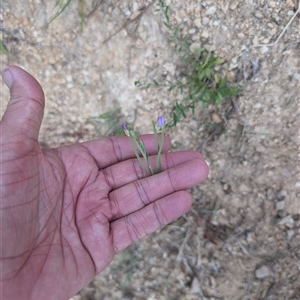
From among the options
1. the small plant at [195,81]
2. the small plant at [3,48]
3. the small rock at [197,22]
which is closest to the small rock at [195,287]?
the small plant at [195,81]

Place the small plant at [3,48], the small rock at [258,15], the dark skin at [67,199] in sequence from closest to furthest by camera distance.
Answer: the dark skin at [67,199] < the small rock at [258,15] < the small plant at [3,48]

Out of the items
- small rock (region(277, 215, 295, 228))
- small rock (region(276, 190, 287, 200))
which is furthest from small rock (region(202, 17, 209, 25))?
small rock (region(277, 215, 295, 228))

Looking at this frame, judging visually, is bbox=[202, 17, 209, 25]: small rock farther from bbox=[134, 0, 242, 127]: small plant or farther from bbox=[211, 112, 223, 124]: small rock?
bbox=[211, 112, 223, 124]: small rock

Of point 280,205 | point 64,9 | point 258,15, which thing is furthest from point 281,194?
point 64,9

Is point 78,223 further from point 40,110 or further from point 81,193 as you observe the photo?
point 40,110

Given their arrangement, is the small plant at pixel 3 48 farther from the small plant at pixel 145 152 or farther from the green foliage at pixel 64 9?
the small plant at pixel 145 152

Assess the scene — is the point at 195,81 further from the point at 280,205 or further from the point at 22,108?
the point at 22,108
